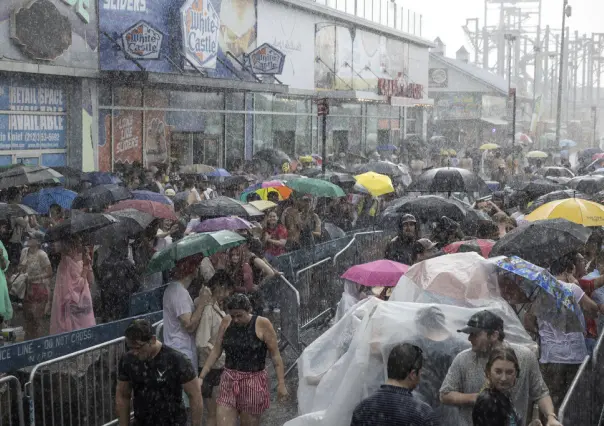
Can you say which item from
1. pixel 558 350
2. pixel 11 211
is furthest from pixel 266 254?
pixel 558 350

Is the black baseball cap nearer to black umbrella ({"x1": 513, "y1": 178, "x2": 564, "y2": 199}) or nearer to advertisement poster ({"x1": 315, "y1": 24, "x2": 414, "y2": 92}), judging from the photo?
black umbrella ({"x1": 513, "y1": 178, "x2": 564, "y2": 199})

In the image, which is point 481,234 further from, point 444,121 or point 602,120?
point 602,120

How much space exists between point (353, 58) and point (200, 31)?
13.6 meters

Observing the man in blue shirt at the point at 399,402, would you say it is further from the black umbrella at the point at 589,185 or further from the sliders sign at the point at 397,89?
the sliders sign at the point at 397,89

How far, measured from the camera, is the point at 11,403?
7.03 m

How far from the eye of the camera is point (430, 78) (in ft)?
215

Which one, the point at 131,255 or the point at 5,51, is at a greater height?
the point at 5,51

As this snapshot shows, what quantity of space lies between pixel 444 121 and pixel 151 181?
48.8 meters

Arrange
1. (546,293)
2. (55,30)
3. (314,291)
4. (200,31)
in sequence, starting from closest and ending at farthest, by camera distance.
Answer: (546,293) < (314,291) < (55,30) < (200,31)

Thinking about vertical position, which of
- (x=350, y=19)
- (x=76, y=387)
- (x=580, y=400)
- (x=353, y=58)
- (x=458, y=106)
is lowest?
(x=76, y=387)

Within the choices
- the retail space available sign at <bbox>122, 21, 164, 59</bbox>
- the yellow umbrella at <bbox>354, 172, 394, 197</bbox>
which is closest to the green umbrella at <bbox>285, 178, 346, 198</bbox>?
the yellow umbrella at <bbox>354, 172, 394, 197</bbox>

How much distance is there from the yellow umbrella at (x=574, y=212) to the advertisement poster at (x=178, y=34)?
41.2ft

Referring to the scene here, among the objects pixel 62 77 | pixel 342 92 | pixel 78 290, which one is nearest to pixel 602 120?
pixel 342 92

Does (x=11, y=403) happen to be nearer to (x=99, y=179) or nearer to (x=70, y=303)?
(x=70, y=303)
